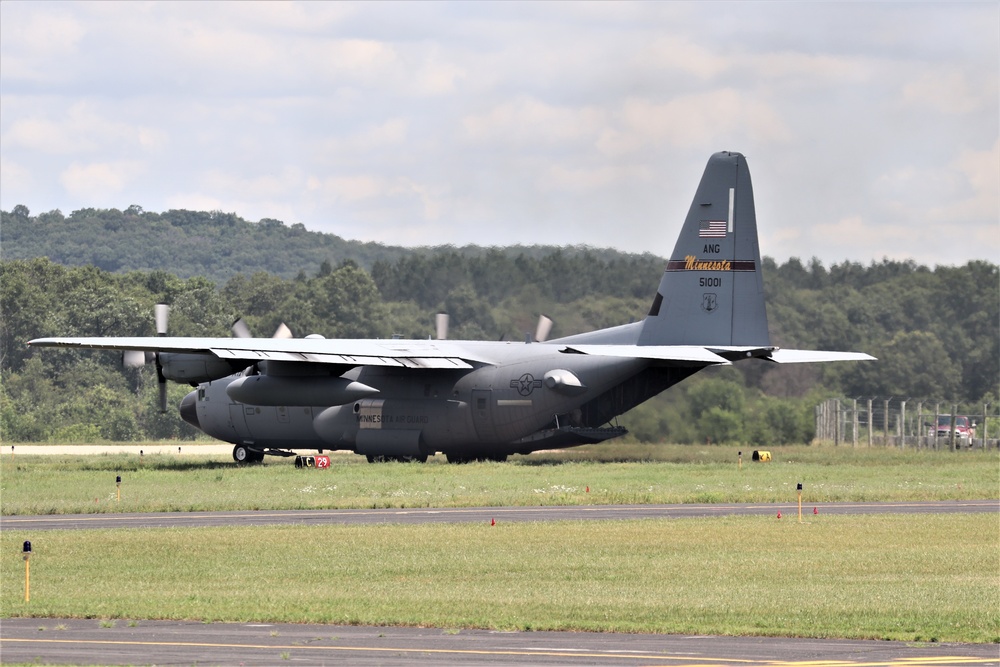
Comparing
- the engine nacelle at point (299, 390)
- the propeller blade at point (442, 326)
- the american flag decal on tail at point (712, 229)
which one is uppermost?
the american flag decal on tail at point (712, 229)

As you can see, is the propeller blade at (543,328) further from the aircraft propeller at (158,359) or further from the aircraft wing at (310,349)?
the aircraft propeller at (158,359)

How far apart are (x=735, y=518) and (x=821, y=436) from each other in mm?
28729

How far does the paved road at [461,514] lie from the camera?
A: 33.2 metres

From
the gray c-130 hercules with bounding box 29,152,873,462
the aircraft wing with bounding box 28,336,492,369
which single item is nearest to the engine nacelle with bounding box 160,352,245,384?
the gray c-130 hercules with bounding box 29,152,873,462

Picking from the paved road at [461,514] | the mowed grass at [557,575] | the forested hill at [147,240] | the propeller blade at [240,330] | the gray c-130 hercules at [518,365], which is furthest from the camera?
the forested hill at [147,240]

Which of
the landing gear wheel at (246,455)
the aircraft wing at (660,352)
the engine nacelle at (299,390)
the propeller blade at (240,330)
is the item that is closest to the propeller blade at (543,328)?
the aircraft wing at (660,352)

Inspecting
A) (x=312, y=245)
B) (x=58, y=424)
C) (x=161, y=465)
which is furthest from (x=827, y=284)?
(x=312, y=245)

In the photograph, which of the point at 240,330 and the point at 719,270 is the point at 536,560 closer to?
the point at 719,270

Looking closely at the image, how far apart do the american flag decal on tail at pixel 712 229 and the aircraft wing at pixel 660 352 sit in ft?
12.1

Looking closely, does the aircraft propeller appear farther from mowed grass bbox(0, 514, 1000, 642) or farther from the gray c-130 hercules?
mowed grass bbox(0, 514, 1000, 642)

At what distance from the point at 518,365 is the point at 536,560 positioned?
71.6 ft

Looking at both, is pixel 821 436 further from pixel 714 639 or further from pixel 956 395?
pixel 714 639

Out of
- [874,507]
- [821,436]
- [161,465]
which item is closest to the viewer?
[874,507]

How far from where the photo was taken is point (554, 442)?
47.9 metres
